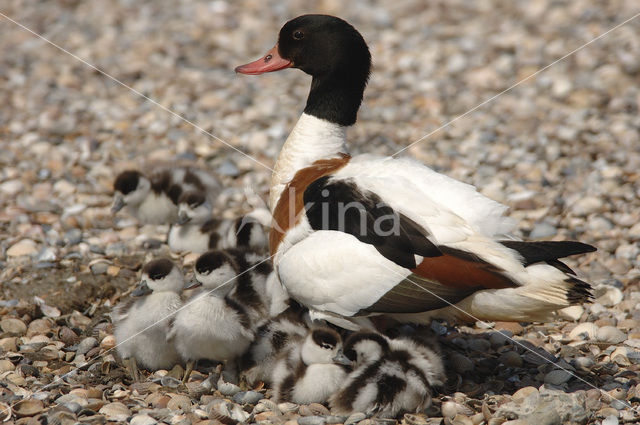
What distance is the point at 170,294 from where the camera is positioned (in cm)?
407

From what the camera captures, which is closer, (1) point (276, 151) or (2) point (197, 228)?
(2) point (197, 228)

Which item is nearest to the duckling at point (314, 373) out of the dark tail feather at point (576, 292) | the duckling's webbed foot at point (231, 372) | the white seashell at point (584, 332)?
the duckling's webbed foot at point (231, 372)

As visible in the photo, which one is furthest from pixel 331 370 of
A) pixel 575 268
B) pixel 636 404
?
pixel 575 268

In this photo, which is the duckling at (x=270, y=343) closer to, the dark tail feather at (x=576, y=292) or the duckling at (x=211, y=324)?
the duckling at (x=211, y=324)

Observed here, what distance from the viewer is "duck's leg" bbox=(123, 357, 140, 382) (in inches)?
153

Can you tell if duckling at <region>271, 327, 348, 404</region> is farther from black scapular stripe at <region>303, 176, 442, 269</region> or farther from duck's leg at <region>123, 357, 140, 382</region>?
duck's leg at <region>123, 357, 140, 382</region>

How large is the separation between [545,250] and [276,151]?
11.1ft

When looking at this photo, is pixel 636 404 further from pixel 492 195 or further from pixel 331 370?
pixel 492 195

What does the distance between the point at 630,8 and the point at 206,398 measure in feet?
22.2

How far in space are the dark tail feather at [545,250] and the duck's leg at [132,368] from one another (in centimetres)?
191

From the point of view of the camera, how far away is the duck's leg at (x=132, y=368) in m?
3.88

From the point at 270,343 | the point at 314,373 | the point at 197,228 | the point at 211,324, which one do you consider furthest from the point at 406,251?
the point at 197,228

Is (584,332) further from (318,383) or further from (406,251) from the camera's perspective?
(318,383)

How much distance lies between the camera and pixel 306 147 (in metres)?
4.39
